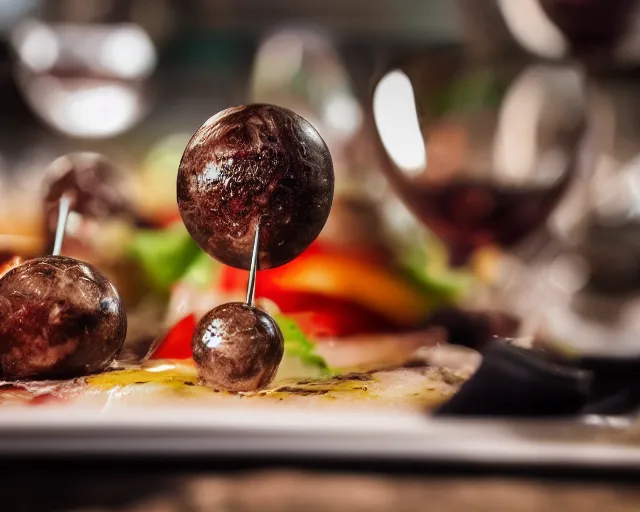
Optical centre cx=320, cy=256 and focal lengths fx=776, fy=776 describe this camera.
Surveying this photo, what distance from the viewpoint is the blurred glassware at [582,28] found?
62 cm

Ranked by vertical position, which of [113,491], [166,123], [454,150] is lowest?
[113,491]

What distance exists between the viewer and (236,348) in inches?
9.3

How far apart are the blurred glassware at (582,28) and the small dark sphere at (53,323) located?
0.50 metres

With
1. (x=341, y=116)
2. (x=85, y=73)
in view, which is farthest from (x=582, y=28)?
(x=85, y=73)

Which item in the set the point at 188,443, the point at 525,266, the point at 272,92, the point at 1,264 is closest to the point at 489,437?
the point at 188,443

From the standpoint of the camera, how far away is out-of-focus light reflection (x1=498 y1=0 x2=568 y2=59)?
2.19 feet

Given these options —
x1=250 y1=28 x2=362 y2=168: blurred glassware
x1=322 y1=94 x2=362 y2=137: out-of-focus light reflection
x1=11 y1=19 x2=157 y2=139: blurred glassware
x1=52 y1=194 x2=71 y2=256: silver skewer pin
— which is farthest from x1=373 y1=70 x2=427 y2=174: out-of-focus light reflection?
x1=11 y1=19 x2=157 y2=139: blurred glassware

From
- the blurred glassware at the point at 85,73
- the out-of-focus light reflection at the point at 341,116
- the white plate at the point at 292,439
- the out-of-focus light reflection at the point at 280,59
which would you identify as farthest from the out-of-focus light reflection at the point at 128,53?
the white plate at the point at 292,439

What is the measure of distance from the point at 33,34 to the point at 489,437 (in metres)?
1.57

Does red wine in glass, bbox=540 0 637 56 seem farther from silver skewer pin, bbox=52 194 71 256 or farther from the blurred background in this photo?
silver skewer pin, bbox=52 194 71 256

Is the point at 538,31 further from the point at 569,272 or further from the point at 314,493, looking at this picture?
the point at 314,493

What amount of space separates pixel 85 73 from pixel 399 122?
107cm

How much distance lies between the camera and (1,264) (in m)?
0.30

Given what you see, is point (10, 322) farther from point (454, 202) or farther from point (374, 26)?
point (374, 26)
